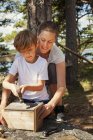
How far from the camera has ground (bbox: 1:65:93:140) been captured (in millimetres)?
2861

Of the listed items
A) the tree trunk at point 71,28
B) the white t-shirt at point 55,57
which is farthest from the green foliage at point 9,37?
the white t-shirt at point 55,57

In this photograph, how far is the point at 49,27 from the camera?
329 centimetres

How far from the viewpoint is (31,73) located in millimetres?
3131

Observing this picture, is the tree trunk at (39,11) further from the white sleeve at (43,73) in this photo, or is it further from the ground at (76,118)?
the white sleeve at (43,73)

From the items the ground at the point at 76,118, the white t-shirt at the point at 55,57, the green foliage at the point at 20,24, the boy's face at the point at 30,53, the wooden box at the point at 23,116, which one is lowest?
the ground at the point at 76,118

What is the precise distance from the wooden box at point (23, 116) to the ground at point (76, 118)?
0.06m

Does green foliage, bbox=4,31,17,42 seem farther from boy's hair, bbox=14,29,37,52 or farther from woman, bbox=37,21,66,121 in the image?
boy's hair, bbox=14,29,37,52

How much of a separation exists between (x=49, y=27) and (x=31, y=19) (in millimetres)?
4367

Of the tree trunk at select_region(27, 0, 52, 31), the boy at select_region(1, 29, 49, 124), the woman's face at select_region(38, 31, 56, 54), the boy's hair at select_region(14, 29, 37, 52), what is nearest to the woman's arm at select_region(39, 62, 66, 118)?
the boy at select_region(1, 29, 49, 124)

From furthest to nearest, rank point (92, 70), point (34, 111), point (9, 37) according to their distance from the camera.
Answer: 1. point (9, 37)
2. point (92, 70)
3. point (34, 111)

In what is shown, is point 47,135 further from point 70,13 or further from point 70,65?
point 70,13

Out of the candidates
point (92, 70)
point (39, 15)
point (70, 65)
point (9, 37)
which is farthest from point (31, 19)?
point (9, 37)

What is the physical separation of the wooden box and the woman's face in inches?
→ 22.8

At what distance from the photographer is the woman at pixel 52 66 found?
10.3ft
